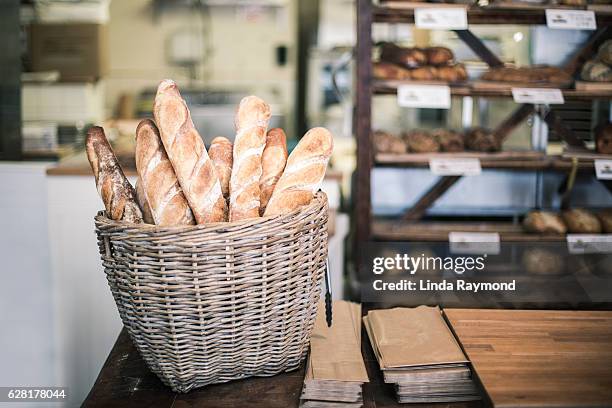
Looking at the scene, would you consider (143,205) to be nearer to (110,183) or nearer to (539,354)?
(110,183)

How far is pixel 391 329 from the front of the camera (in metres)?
1.21

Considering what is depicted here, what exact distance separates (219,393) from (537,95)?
6.73 ft

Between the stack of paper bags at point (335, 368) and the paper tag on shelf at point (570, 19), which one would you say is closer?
the stack of paper bags at point (335, 368)

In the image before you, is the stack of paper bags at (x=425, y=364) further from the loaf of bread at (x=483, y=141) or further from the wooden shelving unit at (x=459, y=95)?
the loaf of bread at (x=483, y=141)

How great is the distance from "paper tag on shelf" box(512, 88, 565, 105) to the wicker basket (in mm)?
1806

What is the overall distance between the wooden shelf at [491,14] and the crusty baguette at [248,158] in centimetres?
168

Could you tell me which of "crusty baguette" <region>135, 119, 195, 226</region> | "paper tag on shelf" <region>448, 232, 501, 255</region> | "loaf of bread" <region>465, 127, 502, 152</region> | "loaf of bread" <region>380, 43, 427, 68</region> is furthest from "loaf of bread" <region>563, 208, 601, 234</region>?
"crusty baguette" <region>135, 119, 195, 226</region>

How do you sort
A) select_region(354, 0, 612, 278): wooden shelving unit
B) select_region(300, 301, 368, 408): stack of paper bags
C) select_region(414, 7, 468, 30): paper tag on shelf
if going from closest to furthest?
1. select_region(300, 301, 368, 408): stack of paper bags
2. select_region(414, 7, 468, 30): paper tag on shelf
3. select_region(354, 0, 612, 278): wooden shelving unit

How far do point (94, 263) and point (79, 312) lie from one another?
0.20 meters

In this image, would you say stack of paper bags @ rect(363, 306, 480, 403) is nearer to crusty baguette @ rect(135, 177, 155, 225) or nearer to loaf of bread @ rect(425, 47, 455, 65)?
crusty baguette @ rect(135, 177, 155, 225)

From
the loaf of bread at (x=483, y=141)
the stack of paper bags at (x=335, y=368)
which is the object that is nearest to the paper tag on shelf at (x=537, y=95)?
the loaf of bread at (x=483, y=141)

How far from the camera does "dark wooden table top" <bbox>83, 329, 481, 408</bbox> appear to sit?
1.04m

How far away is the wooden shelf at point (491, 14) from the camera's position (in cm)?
268

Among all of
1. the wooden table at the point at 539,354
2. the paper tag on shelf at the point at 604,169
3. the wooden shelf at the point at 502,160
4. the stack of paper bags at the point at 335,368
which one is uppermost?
the wooden shelf at the point at 502,160
